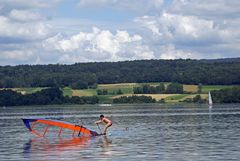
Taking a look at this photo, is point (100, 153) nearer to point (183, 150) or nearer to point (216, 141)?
point (183, 150)

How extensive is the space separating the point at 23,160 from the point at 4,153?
454cm

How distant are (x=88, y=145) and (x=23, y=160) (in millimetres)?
9960

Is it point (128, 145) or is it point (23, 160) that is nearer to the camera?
point (23, 160)

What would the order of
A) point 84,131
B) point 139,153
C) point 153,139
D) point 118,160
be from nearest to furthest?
point 118,160, point 139,153, point 153,139, point 84,131

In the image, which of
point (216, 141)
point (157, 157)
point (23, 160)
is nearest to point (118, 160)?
point (157, 157)

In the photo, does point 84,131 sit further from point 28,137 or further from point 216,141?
point 216,141

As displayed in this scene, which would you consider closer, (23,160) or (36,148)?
(23,160)

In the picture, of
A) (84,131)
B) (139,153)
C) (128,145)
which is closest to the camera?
(139,153)

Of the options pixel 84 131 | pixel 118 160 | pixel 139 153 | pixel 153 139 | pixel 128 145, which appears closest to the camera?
pixel 118 160

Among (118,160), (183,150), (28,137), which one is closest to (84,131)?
(28,137)

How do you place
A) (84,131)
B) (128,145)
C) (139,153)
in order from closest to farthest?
(139,153), (128,145), (84,131)

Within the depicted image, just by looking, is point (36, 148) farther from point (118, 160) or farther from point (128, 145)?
point (118, 160)

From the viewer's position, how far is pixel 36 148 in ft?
151

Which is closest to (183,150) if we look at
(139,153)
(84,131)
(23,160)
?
(139,153)
